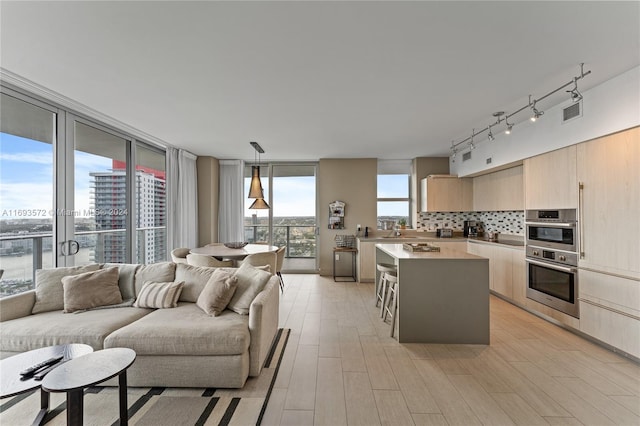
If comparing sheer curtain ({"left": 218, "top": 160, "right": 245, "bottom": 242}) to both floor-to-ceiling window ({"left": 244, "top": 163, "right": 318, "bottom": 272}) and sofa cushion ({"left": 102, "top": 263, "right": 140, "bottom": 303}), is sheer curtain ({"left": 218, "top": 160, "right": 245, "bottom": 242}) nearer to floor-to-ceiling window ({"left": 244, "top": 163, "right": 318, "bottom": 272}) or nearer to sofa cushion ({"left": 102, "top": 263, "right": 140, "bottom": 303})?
floor-to-ceiling window ({"left": 244, "top": 163, "right": 318, "bottom": 272})

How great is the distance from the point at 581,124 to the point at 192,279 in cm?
456

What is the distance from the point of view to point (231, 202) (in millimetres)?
6637

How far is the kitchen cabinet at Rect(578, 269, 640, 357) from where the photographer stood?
2.60 m

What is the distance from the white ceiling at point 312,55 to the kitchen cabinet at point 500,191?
1.44 meters

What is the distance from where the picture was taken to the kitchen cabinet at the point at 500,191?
450 cm

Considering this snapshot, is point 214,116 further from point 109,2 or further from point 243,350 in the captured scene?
point 243,350

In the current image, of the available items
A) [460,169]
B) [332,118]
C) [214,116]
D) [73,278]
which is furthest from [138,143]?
[460,169]

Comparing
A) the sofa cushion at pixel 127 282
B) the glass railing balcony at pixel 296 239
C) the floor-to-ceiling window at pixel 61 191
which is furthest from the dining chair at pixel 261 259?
the glass railing balcony at pixel 296 239

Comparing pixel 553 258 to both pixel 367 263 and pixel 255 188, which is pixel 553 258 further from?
pixel 255 188

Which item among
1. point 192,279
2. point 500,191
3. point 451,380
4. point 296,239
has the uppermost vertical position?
point 500,191

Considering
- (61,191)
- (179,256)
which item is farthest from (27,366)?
(179,256)

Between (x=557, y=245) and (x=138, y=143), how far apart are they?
246 inches

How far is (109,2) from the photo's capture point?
174cm

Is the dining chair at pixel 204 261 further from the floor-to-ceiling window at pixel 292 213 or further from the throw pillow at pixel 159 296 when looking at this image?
the floor-to-ceiling window at pixel 292 213
